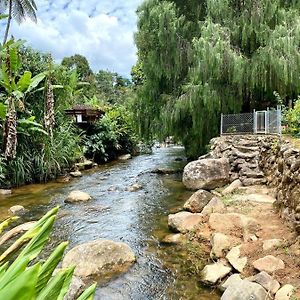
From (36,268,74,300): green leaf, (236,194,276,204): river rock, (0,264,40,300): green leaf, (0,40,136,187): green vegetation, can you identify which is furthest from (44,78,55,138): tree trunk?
(0,264,40,300): green leaf

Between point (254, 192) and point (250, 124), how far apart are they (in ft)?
14.0

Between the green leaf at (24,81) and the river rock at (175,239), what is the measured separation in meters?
6.68

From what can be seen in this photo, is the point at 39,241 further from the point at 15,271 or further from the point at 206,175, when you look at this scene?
the point at 206,175

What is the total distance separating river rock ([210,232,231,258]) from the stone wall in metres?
1.13

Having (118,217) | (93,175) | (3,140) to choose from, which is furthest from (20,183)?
(118,217)

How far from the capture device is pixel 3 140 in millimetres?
11562

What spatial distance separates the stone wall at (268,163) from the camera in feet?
20.9

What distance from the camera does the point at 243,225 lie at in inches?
257

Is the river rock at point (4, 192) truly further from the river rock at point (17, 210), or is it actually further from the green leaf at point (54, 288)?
the green leaf at point (54, 288)

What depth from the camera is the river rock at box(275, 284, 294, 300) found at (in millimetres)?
4121

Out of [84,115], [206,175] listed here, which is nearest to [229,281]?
[206,175]

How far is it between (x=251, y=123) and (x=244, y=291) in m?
9.13

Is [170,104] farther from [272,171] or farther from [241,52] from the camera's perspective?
[272,171]

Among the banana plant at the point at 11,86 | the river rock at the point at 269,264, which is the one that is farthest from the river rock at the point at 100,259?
the banana plant at the point at 11,86
